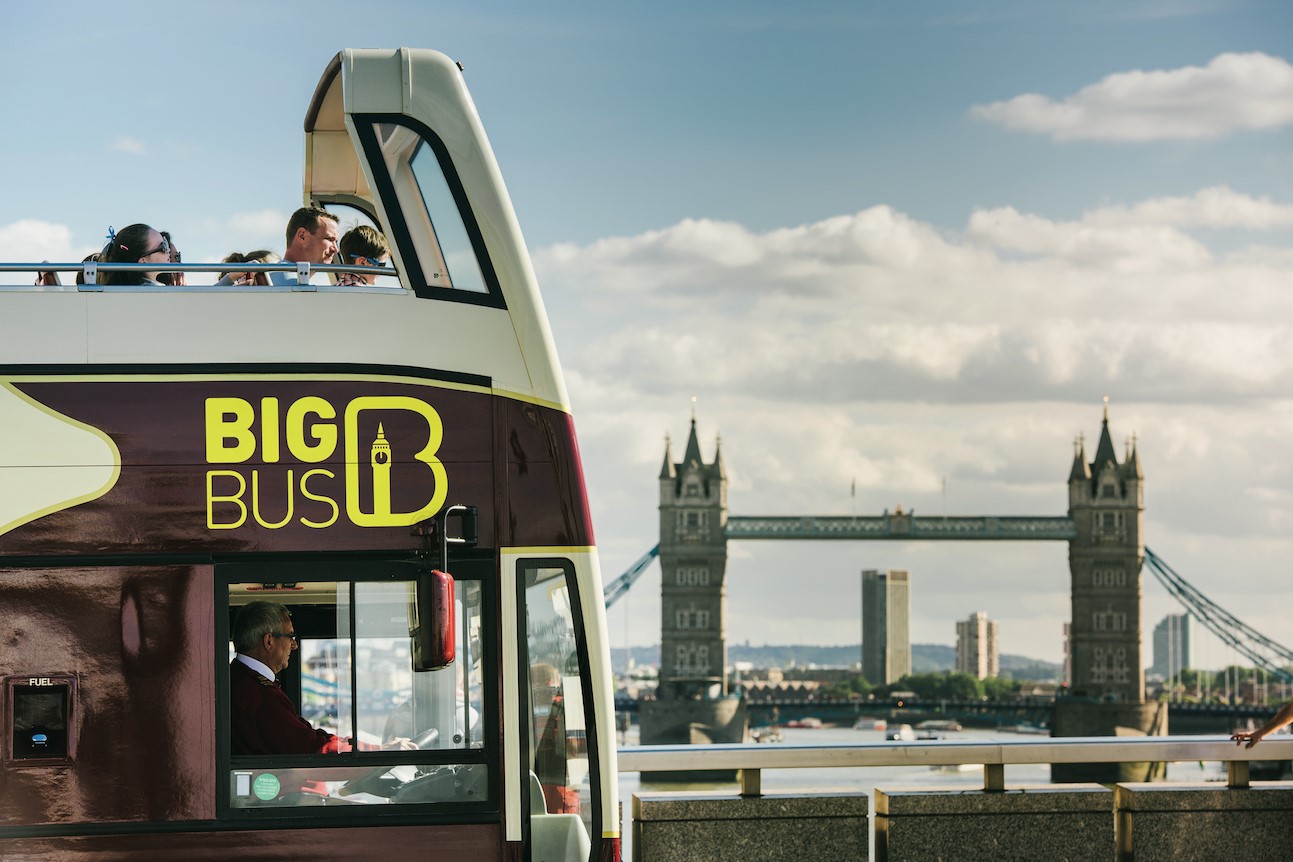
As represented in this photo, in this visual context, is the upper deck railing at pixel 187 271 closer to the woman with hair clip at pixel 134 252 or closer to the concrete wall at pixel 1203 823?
the woman with hair clip at pixel 134 252

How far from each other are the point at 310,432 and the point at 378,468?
227mm

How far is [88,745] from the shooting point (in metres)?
4.84

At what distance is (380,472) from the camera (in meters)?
5.06

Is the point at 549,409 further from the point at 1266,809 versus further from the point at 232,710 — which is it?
the point at 1266,809

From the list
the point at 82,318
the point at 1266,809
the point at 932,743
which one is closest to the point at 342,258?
the point at 82,318

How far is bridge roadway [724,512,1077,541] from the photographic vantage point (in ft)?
351

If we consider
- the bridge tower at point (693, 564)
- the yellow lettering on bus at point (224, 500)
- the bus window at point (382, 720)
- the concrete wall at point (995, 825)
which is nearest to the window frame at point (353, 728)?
the bus window at point (382, 720)

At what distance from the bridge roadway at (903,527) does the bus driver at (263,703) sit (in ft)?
334

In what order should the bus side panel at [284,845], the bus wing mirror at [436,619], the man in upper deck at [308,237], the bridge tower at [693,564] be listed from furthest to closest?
the bridge tower at [693,564] → the man in upper deck at [308,237] → the bus side panel at [284,845] → the bus wing mirror at [436,619]

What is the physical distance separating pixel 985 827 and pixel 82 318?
13.0 ft

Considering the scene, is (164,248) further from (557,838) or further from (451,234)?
(557,838)

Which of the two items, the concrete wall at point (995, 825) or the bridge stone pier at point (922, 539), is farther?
the bridge stone pier at point (922, 539)

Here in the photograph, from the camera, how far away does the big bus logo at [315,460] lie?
4988mm

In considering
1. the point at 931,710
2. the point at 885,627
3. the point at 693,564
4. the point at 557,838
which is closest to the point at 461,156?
the point at 557,838
